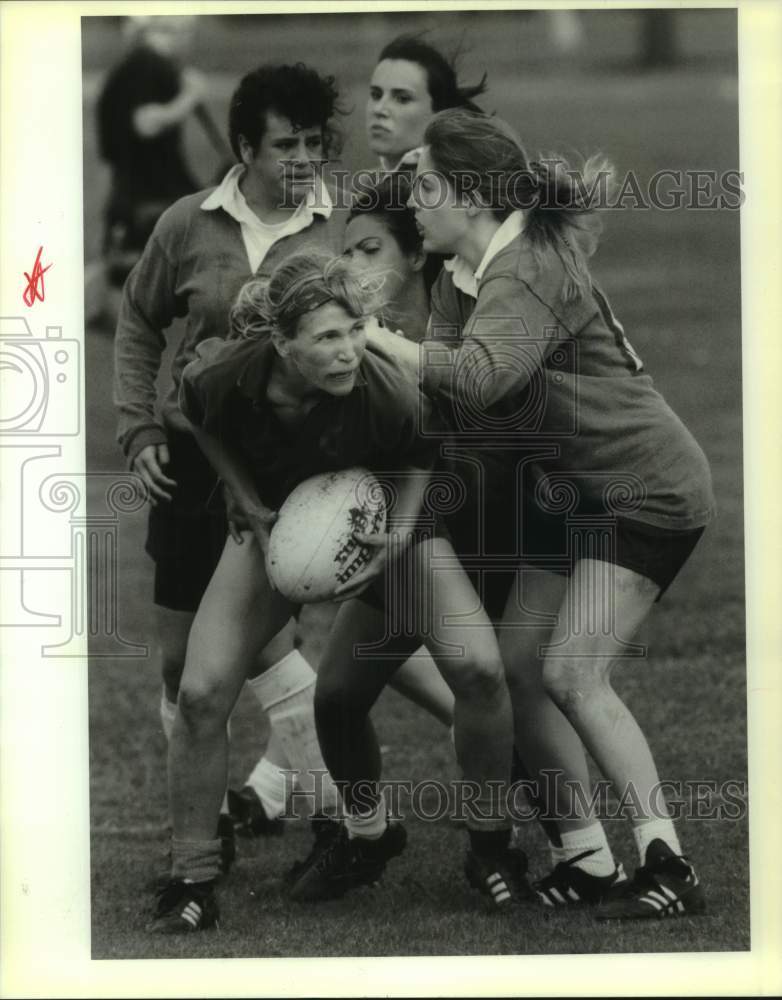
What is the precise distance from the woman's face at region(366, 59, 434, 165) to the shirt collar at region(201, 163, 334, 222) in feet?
0.64

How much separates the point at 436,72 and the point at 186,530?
1.47m

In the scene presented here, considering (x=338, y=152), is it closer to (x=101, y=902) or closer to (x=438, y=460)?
(x=438, y=460)

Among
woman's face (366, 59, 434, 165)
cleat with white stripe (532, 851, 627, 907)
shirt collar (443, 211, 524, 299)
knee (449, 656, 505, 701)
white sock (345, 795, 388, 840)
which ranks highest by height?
woman's face (366, 59, 434, 165)

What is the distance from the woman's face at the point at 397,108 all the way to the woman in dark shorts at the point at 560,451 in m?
0.06

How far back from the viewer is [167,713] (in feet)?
19.1

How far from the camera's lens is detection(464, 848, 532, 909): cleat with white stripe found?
5.64 metres

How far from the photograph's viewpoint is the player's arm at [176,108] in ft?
18.4

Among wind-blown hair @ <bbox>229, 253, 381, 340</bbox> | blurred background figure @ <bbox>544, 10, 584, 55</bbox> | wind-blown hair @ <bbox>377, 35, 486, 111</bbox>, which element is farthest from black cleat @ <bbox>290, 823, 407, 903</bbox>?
blurred background figure @ <bbox>544, 10, 584, 55</bbox>

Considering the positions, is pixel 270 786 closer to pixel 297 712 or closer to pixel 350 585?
pixel 297 712

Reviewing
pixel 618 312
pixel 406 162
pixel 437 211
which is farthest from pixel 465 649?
pixel 406 162

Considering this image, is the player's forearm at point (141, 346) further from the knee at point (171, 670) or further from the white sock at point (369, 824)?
the white sock at point (369, 824)

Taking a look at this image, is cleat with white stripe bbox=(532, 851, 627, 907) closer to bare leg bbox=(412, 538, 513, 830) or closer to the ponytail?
bare leg bbox=(412, 538, 513, 830)

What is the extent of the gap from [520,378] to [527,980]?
1.69m

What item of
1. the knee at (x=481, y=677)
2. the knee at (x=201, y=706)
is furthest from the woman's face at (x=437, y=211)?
the knee at (x=201, y=706)
